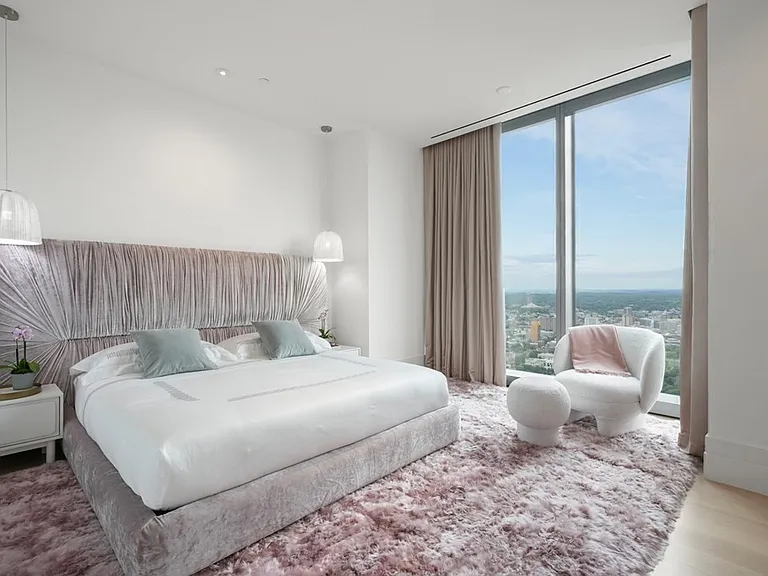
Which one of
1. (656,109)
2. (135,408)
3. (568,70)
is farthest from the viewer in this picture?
(656,109)

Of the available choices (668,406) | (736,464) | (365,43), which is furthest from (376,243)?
(736,464)

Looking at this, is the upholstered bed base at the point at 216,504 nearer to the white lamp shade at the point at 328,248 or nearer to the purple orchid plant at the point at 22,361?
the purple orchid plant at the point at 22,361

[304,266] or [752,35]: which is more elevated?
[752,35]

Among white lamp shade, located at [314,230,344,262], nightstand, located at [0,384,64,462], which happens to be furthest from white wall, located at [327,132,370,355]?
nightstand, located at [0,384,64,462]

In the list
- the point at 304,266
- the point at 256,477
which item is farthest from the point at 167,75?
the point at 256,477

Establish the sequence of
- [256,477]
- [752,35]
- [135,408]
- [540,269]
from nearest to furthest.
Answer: [256,477] < [135,408] < [752,35] < [540,269]

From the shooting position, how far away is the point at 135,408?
1916mm

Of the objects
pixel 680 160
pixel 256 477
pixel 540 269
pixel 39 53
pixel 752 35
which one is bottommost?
pixel 256 477

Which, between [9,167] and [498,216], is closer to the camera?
[9,167]

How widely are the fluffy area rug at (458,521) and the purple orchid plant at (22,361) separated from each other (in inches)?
23.8

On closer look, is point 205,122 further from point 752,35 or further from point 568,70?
point 752,35

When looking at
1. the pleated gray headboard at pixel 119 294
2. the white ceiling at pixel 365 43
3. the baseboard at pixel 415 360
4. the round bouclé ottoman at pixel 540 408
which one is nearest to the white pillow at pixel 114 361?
the pleated gray headboard at pixel 119 294

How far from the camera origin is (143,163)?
3.42 meters

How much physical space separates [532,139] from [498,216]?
3.05ft
